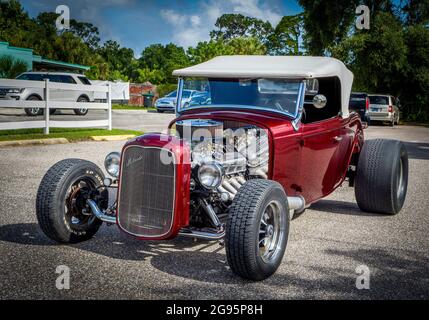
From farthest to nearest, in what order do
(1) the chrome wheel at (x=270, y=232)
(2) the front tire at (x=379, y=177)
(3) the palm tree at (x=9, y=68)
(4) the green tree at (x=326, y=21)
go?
(4) the green tree at (x=326, y=21) < (3) the palm tree at (x=9, y=68) < (2) the front tire at (x=379, y=177) < (1) the chrome wheel at (x=270, y=232)

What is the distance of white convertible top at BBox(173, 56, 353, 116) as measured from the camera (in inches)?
212

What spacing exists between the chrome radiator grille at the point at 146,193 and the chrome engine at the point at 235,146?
0.66m

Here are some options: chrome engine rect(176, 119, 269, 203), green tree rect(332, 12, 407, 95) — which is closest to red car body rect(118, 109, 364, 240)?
chrome engine rect(176, 119, 269, 203)

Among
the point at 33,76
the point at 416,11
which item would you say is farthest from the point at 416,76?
the point at 33,76

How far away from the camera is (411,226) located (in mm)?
5918

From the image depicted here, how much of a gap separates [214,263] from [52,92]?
70.0ft

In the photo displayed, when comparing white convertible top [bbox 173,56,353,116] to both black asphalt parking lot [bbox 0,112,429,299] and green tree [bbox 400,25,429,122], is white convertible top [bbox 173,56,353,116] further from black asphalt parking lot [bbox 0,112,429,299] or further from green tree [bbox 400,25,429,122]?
green tree [bbox 400,25,429,122]

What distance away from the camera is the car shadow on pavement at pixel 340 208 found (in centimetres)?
654

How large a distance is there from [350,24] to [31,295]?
3565 centimetres

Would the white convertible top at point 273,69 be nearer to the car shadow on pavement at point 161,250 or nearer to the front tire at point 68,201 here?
the front tire at point 68,201

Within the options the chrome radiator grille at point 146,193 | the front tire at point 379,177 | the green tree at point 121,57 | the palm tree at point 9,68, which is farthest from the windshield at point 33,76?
the green tree at point 121,57

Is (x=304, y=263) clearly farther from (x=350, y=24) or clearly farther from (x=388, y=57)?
(x=350, y=24)

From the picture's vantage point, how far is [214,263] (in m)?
4.44
